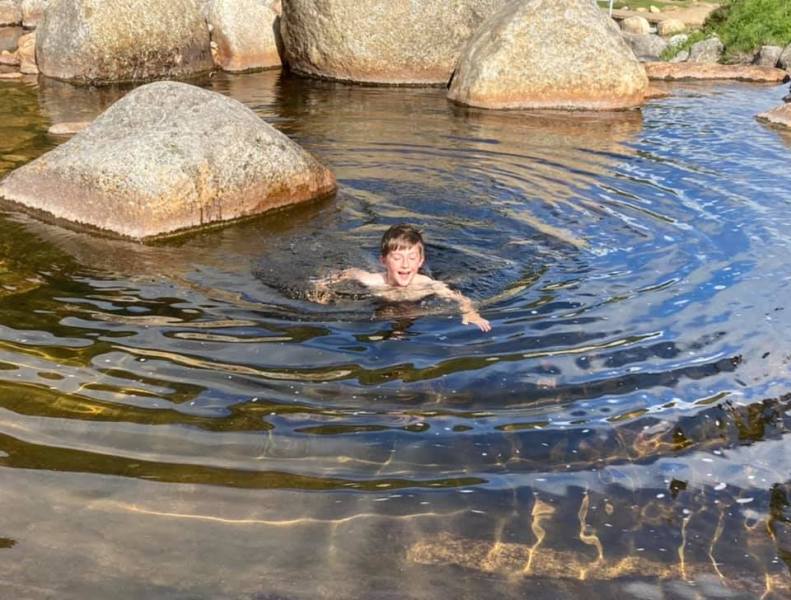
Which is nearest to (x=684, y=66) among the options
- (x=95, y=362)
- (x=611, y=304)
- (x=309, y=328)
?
(x=611, y=304)

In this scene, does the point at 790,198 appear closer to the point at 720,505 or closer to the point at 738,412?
the point at 738,412

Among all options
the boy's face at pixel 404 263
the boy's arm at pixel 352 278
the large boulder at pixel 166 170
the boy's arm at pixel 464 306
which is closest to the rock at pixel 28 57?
the large boulder at pixel 166 170

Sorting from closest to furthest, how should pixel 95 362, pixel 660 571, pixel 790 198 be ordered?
pixel 660 571 → pixel 95 362 → pixel 790 198

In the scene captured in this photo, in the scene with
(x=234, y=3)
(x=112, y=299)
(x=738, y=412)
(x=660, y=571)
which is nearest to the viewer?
(x=660, y=571)

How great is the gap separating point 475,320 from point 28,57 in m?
14.6

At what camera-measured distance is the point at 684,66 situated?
18.8m

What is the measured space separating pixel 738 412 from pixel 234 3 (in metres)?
15.5

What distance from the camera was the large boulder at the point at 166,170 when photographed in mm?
8406

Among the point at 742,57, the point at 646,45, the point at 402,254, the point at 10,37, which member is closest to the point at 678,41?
the point at 646,45

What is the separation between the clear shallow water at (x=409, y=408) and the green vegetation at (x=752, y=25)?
1354 centimetres

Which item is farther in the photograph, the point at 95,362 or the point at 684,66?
the point at 684,66

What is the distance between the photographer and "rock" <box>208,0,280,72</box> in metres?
18.4

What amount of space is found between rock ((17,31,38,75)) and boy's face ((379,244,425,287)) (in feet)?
42.9

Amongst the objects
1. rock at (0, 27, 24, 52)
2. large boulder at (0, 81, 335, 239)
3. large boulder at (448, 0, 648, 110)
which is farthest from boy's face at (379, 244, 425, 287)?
rock at (0, 27, 24, 52)
